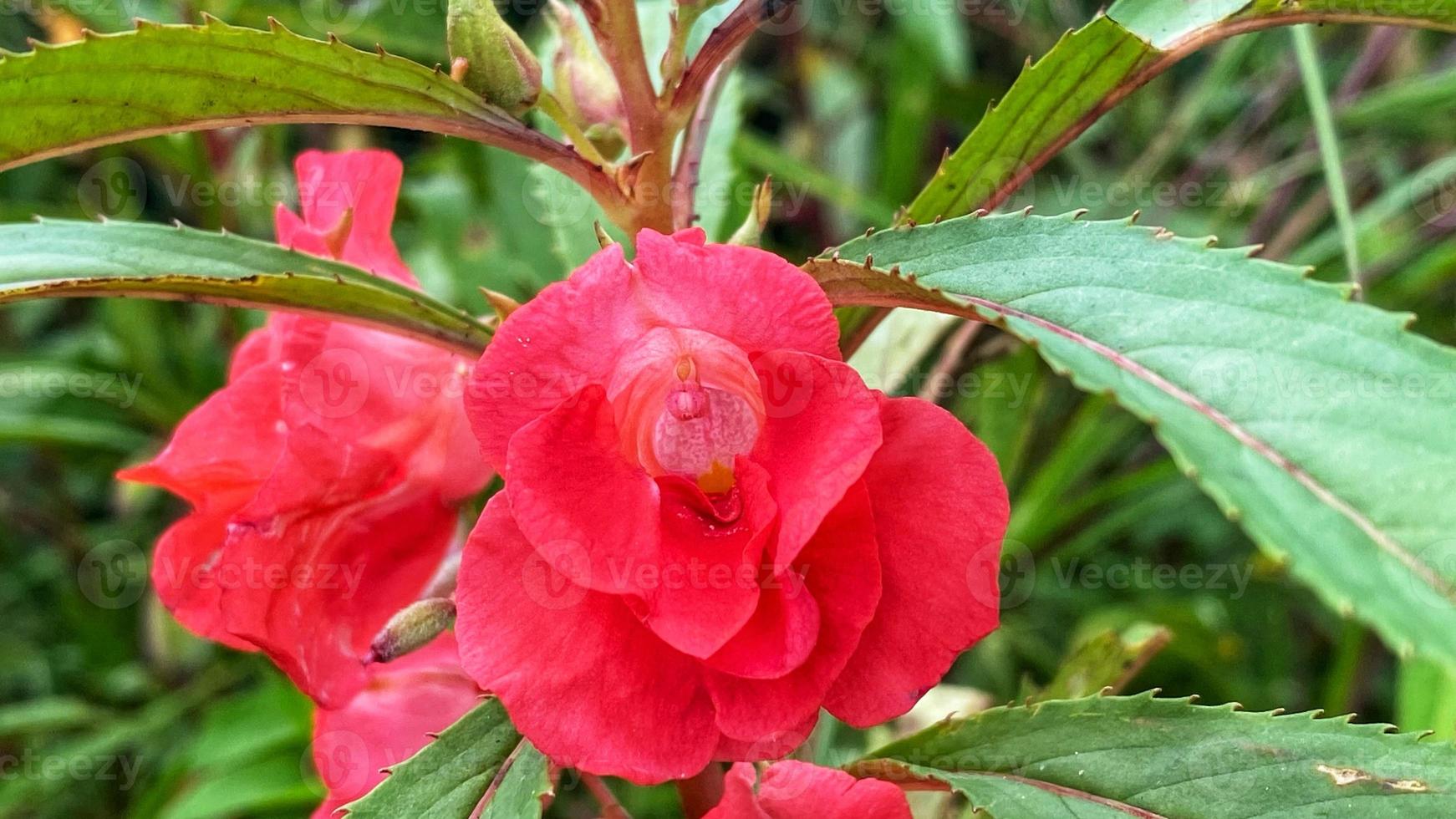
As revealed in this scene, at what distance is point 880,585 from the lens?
50 cm

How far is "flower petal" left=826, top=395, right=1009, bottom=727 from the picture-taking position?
0.50 metres

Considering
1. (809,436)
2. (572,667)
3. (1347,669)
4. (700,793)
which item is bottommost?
(1347,669)

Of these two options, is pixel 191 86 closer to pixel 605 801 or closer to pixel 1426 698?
pixel 605 801

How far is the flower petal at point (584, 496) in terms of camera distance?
1.60 feet

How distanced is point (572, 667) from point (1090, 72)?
393 millimetres

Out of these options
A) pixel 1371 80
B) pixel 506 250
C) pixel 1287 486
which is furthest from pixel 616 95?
pixel 1371 80

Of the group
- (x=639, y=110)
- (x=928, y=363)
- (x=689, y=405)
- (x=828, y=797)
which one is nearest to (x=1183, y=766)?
(x=828, y=797)

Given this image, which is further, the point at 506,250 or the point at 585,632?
the point at 506,250

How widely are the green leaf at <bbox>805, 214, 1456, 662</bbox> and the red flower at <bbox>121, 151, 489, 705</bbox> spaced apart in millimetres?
271

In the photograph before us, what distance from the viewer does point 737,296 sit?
490mm

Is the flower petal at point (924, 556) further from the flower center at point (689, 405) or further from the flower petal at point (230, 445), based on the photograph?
the flower petal at point (230, 445)

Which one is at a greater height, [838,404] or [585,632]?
[838,404]

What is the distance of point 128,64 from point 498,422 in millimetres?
258

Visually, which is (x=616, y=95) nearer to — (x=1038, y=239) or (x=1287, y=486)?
(x=1038, y=239)
